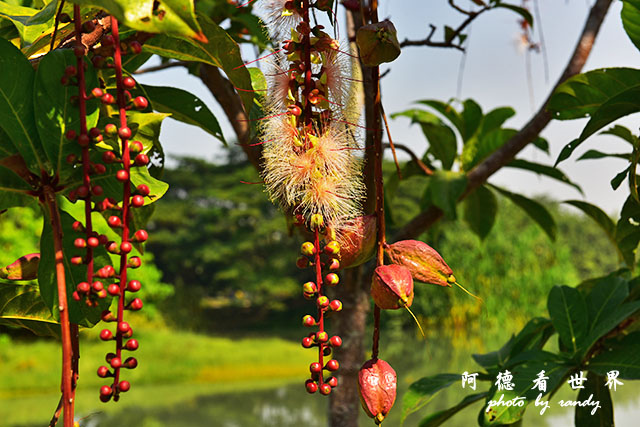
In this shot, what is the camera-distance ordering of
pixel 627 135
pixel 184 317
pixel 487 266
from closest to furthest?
1. pixel 627 135
2. pixel 487 266
3. pixel 184 317

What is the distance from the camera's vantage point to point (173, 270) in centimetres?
1336

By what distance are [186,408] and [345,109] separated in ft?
20.4

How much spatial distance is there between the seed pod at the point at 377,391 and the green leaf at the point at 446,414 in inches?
15.2

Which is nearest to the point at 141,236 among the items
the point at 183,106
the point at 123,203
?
the point at 123,203

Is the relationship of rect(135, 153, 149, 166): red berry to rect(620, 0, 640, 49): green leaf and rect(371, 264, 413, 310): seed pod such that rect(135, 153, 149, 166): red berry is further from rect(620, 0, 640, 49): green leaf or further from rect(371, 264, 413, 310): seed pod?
rect(620, 0, 640, 49): green leaf

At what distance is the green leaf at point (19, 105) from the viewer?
14.1 inches

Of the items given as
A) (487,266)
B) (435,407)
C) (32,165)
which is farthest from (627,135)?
(487,266)

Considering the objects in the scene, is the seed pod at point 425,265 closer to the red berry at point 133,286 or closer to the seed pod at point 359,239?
the seed pod at point 359,239

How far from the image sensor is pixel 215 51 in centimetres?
35

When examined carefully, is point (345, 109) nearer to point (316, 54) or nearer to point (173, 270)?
point (316, 54)

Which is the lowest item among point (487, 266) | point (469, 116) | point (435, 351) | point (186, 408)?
point (186, 408)

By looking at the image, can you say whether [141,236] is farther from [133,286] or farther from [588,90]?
[588,90]

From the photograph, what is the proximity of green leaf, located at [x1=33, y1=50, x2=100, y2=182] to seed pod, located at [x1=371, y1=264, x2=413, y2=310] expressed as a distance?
197 millimetres

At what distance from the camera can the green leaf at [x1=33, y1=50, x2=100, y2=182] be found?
342mm
